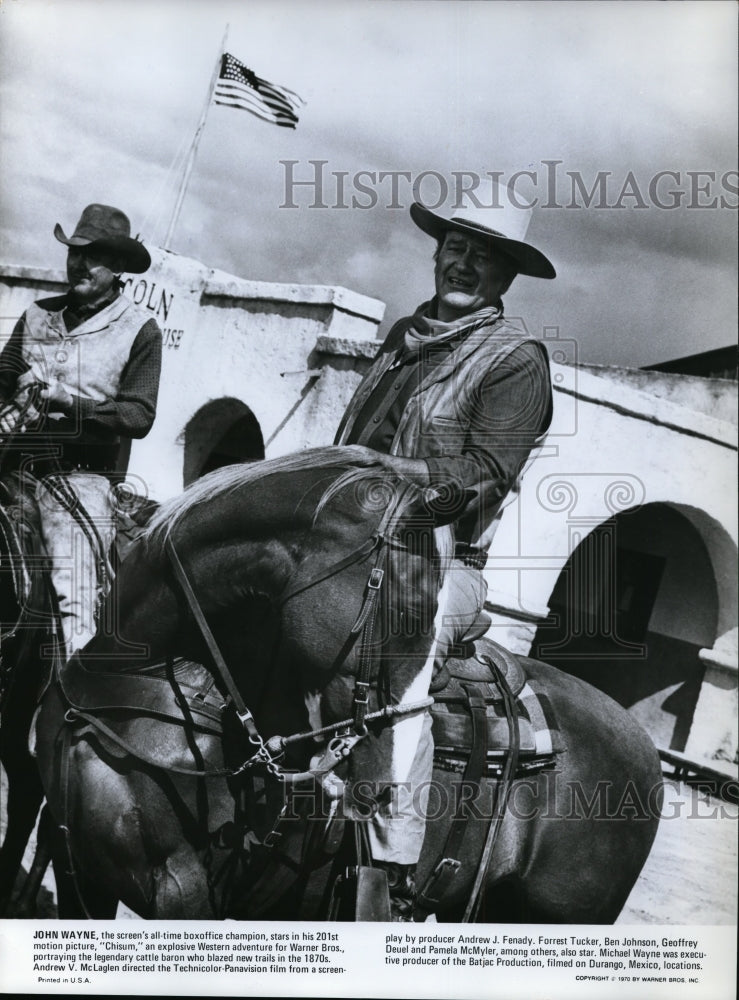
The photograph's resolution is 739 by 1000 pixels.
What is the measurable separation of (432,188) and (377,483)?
129 cm

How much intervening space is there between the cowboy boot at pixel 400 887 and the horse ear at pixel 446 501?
1.05 meters

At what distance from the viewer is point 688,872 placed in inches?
150

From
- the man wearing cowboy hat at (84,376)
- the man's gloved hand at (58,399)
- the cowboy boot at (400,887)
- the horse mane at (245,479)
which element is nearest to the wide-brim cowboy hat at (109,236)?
the man wearing cowboy hat at (84,376)

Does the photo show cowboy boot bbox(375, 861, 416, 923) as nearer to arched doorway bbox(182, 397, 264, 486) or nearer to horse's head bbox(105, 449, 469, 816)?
horse's head bbox(105, 449, 469, 816)

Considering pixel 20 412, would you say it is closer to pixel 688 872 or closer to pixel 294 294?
pixel 294 294

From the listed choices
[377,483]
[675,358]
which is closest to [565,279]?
[675,358]

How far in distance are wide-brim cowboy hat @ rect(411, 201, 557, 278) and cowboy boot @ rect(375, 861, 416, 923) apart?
6.62 ft

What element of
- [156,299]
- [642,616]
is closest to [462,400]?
[642,616]

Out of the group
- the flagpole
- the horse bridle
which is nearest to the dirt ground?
the horse bridle

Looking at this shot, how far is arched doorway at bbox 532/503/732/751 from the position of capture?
12.9ft

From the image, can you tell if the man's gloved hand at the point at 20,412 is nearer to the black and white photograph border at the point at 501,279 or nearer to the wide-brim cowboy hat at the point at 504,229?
the black and white photograph border at the point at 501,279

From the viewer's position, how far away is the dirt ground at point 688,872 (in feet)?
12.4

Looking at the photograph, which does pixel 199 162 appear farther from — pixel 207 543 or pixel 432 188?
pixel 207 543

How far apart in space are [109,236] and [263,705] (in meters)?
1.85
